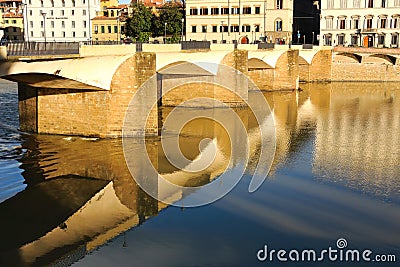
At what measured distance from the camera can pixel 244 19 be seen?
6919 cm

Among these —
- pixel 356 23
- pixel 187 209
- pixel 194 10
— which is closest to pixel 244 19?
pixel 194 10

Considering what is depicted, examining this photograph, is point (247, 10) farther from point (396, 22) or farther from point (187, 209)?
point (187, 209)

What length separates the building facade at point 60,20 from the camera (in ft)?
236

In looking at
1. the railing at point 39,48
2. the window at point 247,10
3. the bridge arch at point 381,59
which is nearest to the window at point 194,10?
the window at point 247,10

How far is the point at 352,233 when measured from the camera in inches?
548

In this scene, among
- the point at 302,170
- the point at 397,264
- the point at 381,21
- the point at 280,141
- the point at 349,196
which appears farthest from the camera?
the point at 381,21

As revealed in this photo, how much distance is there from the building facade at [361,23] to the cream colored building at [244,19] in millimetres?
5159

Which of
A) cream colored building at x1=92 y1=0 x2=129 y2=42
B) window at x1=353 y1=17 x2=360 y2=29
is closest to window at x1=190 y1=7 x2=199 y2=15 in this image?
cream colored building at x1=92 y1=0 x2=129 y2=42

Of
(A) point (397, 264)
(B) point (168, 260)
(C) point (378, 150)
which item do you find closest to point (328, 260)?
(A) point (397, 264)

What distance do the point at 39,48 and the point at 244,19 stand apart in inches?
1961

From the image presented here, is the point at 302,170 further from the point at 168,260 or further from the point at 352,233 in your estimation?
the point at 168,260

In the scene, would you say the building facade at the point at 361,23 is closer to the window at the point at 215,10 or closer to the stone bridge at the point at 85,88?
the window at the point at 215,10

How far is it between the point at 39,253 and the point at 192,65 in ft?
74.0

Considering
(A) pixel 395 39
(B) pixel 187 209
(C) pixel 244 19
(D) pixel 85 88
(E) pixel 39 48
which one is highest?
(C) pixel 244 19
